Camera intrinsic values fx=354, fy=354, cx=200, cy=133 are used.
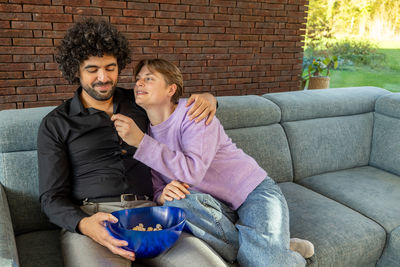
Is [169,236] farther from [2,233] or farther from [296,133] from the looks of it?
[296,133]

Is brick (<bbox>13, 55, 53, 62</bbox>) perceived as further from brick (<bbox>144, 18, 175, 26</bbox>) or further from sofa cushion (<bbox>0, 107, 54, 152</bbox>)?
sofa cushion (<bbox>0, 107, 54, 152</bbox>)

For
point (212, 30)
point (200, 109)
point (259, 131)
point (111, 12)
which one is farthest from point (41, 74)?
point (200, 109)

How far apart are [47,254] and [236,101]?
1.27m

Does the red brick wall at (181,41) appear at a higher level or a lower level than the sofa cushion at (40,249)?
higher

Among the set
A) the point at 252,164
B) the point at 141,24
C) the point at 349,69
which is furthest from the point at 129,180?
the point at 349,69

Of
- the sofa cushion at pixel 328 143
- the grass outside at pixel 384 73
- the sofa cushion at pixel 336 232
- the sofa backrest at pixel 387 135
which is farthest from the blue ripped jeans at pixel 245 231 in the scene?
the grass outside at pixel 384 73

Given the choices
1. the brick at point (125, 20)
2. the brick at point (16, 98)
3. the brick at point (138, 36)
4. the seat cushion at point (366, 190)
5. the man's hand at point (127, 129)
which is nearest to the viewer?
the man's hand at point (127, 129)

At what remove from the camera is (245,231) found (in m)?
1.32

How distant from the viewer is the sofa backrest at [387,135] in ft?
7.50

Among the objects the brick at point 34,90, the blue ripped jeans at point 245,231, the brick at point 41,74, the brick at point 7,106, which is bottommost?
the blue ripped jeans at point 245,231

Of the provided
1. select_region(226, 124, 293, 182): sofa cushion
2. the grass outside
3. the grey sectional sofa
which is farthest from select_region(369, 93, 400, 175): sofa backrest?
the grass outside

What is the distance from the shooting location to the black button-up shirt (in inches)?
52.9

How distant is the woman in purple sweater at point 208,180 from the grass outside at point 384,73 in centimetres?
393

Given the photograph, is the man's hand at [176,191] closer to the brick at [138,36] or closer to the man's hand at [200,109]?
the man's hand at [200,109]
